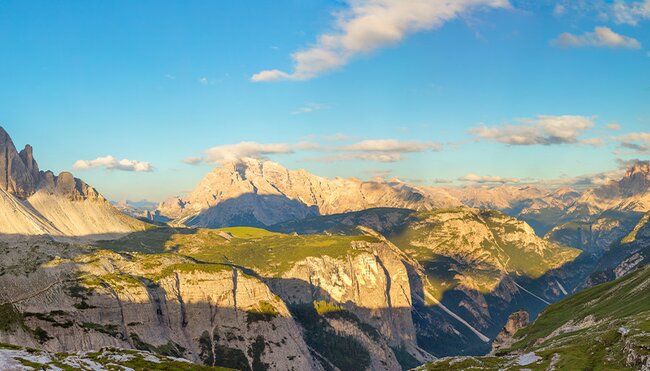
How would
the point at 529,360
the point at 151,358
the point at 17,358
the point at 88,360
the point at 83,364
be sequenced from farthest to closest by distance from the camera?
the point at 529,360 < the point at 151,358 < the point at 88,360 < the point at 83,364 < the point at 17,358

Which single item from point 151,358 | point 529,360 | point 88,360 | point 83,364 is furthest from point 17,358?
point 529,360

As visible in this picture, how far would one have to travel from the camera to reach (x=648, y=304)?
6565 inches

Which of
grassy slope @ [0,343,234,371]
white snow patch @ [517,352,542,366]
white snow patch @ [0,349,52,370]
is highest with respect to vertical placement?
white snow patch @ [0,349,52,370]

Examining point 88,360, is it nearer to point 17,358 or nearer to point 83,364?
point 83,364

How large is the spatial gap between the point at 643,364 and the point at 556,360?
2379cm

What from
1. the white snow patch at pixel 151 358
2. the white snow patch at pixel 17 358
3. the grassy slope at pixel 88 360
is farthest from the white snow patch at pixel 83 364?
the white snow patch at pixel 151 358

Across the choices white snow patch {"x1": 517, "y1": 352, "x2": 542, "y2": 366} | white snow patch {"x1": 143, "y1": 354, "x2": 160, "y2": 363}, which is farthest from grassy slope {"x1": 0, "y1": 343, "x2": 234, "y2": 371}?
white snow patch {"x1": 517, "y1": 352, "x2": 542, "y2": 366}

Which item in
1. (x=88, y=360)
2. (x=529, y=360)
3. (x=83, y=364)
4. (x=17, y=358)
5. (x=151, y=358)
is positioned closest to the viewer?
(x=17, y=358)

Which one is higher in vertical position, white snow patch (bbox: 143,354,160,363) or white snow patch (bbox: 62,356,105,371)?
white snow patch (bbox: 62,356,105,371)

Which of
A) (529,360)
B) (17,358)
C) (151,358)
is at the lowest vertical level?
(529,360)

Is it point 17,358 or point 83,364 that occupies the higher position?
point 17,358

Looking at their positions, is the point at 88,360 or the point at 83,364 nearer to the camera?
the point at 83,364

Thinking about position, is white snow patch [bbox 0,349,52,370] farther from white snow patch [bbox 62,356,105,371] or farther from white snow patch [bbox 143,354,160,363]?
white snow patch [bbox 143,354,160,363]

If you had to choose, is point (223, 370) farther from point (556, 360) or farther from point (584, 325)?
point (584, 325)
